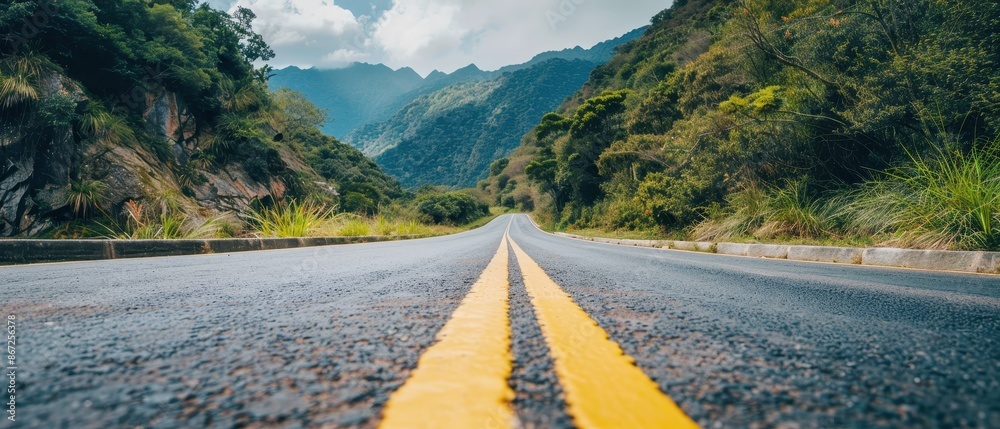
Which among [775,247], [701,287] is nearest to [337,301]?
[701,287]

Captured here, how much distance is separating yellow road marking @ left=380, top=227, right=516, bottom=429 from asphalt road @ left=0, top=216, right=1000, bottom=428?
3 centimetres

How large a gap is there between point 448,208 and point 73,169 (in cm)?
3806

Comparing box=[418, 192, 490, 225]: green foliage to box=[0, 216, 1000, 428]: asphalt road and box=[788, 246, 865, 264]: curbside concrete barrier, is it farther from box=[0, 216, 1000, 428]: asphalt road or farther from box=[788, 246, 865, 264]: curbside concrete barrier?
box=[0, 216, 1000, 428]: asphalt road

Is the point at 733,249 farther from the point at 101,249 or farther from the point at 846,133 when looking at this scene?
the point at 101,249

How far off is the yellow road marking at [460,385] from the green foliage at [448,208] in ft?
126

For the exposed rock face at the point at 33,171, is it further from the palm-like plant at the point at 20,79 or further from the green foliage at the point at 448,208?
the green foliage at the point at 448,208

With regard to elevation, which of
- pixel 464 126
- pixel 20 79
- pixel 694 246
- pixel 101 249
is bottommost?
pixel 694 246

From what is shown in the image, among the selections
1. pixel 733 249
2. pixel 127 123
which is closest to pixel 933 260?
pixel 733 249

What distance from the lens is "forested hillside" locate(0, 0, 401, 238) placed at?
7.42 meters

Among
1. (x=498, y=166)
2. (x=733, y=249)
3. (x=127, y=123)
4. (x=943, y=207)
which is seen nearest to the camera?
(x=943, y=207)

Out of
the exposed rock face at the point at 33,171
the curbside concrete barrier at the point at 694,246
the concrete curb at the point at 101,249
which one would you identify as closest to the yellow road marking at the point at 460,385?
the concrete curb at the point at 101,249

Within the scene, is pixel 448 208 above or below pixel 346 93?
below

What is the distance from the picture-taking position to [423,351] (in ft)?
3.43

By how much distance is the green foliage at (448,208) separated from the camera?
43.0 meters
